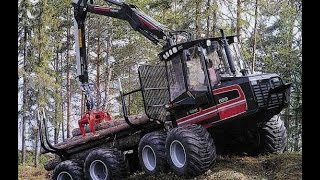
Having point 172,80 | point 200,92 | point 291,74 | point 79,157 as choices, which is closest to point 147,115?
point 172,80

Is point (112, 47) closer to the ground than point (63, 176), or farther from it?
farther from it

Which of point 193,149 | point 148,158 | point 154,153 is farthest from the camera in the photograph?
point 148,158

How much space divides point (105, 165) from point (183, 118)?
7.76 ft

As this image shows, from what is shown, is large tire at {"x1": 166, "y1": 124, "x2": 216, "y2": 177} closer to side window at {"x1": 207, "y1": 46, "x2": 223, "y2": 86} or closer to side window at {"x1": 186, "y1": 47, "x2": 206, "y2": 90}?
side window at {"x1": 186, "y1": 47, "x2": 206, "y2": 90}

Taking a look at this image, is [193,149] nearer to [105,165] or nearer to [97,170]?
[105,165]

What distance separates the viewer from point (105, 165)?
34.6 feet

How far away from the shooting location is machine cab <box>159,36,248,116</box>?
9086 mm

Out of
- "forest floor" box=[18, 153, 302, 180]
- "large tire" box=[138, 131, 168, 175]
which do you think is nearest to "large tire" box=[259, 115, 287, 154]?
"forest floor" box=[18, 153, 302, 180]

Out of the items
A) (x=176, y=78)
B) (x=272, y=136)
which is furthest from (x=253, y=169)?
(x=176, y=78)

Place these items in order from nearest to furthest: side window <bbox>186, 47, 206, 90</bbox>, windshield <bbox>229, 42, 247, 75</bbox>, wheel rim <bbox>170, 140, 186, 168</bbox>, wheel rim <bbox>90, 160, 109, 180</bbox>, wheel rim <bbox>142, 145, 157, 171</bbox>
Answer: wheel rim <bbox>170, 140, 186, 168</bbox> → side window <bbox>186, 47, 206, 90</bbox> → windshield <bbox>229, 42, 247, 75</bbox> → wheel rim <bbox>142, 145, 157, 171</bbox> → wheel rim <bbox>90, 160, 109, 180</bbox>

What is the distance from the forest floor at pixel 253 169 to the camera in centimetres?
834

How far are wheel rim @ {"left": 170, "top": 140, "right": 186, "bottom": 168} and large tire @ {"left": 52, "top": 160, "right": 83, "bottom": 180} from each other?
3.37m

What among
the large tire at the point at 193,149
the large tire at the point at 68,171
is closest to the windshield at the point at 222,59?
the large tire at the point at 193,149
